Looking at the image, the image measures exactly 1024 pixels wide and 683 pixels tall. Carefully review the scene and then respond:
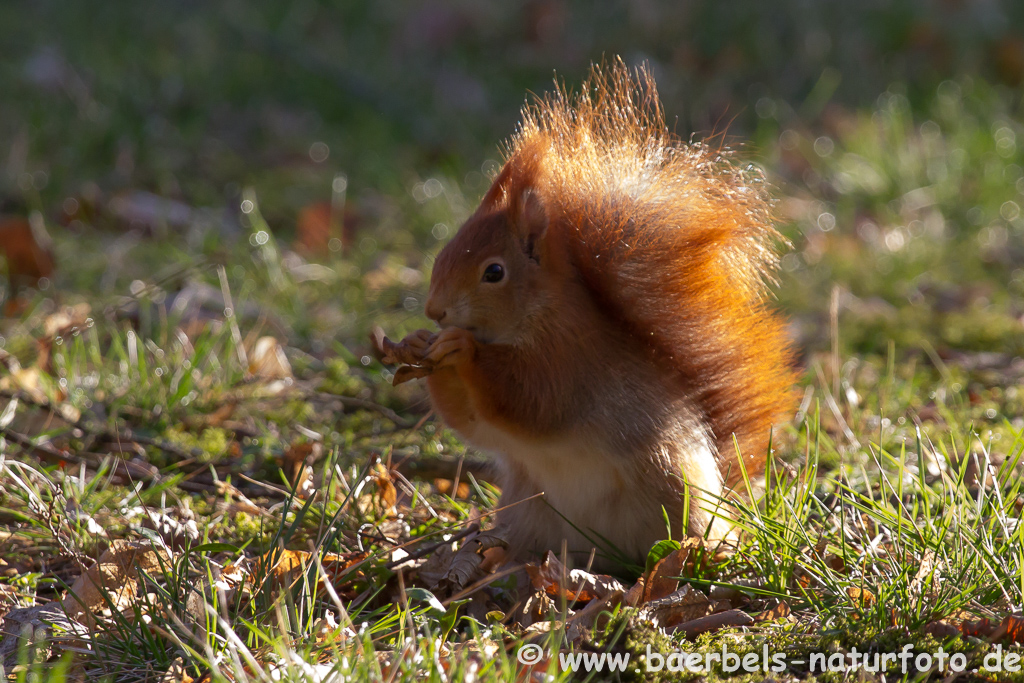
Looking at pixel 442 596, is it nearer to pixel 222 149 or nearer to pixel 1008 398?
pixel 1008 398

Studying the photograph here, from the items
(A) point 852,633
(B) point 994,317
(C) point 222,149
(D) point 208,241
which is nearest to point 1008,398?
(B) point 994,317

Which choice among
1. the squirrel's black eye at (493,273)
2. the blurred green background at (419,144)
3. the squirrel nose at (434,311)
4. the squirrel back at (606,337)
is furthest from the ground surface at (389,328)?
the squirrel's black eye at (493,273)

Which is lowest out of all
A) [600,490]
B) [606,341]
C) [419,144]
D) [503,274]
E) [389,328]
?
[600,490]

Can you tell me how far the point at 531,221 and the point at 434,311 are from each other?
0.75 feet

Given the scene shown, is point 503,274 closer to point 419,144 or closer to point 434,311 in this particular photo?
point 434,311

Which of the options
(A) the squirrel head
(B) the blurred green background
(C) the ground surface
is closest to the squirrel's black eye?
(A) the squirrel head

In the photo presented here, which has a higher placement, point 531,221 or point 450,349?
point 531,221

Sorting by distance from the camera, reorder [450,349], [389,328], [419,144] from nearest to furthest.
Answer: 1. [450,349]
2. [389,328]
3. [419,144]

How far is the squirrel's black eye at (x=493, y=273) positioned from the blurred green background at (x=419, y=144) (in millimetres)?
489

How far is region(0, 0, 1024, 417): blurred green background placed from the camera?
10.1 ft

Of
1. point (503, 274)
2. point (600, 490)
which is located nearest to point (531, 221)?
point (503, 274)

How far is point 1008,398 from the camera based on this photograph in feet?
7.87

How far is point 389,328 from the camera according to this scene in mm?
2980

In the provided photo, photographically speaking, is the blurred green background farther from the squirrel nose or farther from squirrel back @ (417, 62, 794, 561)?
the squirrel nose
